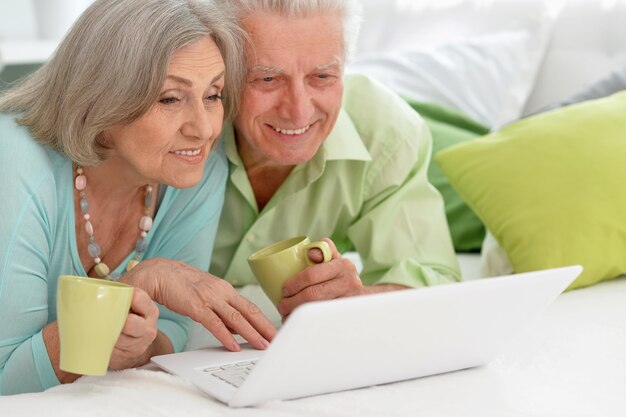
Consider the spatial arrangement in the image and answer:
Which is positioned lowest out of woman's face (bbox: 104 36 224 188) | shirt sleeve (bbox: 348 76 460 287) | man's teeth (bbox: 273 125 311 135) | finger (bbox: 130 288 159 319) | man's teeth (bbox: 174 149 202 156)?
shirt sleeve (bbox: 348 76 460 287)

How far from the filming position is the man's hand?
1420 mm

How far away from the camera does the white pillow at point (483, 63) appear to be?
2590 mm

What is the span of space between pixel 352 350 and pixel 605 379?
0.41 meters

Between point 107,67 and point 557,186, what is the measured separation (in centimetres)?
95

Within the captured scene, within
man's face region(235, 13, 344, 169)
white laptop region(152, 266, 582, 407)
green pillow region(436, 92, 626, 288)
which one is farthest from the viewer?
green pillow region(436, 92, 626, 288)

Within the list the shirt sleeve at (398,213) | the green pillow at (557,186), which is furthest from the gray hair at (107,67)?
the green pillow at (557,186)

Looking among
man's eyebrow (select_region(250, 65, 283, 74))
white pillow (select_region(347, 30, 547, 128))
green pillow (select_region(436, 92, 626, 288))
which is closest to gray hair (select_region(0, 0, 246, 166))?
man's eyebrow (select_region(250, 65, 283, 74))

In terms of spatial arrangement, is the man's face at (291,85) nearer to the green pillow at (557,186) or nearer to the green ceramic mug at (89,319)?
the green pillow at (557,186)

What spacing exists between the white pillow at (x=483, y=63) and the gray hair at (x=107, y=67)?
1.19m

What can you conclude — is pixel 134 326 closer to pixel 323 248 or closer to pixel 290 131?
pixel 323 248

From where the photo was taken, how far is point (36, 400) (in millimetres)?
1144

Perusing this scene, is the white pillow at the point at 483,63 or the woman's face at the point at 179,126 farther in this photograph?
the white pillow at the point at 483,63

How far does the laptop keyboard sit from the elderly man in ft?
1.56

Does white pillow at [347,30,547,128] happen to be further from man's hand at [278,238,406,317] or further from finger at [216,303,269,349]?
finger at [216,303,269,349]
